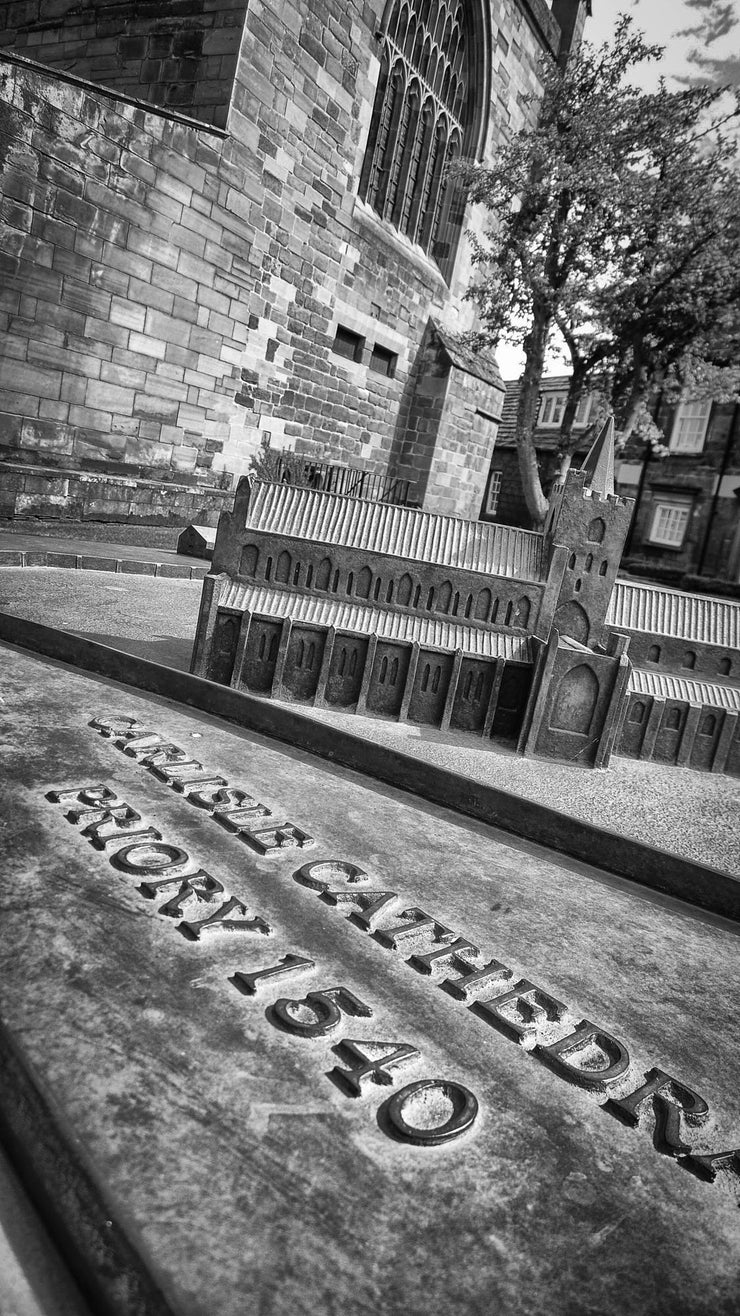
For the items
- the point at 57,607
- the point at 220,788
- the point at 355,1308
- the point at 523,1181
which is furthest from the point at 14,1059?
the point at 57,607

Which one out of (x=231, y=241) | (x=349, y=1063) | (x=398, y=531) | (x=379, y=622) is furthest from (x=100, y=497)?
(x=349, y=1063)

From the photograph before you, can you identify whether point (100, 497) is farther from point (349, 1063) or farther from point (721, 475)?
point (721, 475)

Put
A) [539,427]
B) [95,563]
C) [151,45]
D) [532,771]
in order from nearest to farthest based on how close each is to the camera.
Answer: [532,771] < [95,563] < [151,45] < [539,427]

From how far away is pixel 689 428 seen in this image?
24625 mm

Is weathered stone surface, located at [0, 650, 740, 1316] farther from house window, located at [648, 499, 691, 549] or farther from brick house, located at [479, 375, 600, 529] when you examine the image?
brick house, located at [479, 375, 600, 529]

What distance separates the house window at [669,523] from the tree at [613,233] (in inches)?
439

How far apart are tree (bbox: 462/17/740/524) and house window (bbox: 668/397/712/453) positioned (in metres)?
11.2

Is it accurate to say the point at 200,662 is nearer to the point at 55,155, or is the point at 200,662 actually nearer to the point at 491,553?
the point at 491,553

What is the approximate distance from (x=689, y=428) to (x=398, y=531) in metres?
22.9

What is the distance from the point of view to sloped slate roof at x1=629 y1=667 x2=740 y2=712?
4.65 metres

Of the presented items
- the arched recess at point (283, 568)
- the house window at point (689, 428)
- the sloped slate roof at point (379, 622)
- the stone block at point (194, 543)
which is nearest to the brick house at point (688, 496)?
the house window at point (689, 428)

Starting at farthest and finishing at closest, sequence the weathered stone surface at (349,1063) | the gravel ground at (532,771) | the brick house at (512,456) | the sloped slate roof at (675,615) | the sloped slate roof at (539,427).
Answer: the brick house at (512,456) → the sloped slate roof at (539,427) → the sloped slate roof at (675,615) → the gravel ground at (532,771) → the weathered stone surface at (349,1063)

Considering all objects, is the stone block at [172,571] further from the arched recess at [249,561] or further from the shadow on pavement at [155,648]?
the arched recess at [249,561]

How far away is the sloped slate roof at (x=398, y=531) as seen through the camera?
478 cm
